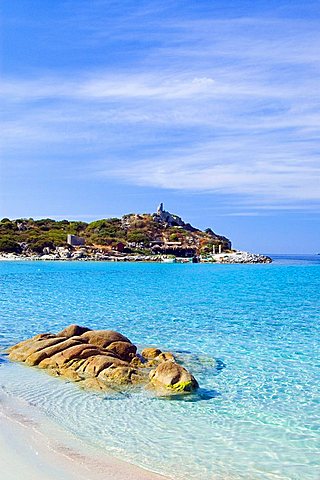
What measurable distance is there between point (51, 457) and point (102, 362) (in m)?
Answer: 5.83

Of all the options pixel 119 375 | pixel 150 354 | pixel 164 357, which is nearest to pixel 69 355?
pixel 119 375

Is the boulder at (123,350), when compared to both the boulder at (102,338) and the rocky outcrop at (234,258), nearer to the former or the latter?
the boulder at (102,338)

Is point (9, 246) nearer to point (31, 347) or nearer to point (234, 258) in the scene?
point (234, 258)

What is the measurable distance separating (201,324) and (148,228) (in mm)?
129792

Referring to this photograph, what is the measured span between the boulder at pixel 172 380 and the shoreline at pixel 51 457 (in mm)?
3240

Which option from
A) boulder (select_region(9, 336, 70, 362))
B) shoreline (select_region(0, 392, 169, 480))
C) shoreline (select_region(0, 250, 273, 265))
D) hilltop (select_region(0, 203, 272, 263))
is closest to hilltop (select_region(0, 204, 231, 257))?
hilltop (select_region(0, 203, 272, 263))

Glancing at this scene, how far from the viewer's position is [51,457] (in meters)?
7.52

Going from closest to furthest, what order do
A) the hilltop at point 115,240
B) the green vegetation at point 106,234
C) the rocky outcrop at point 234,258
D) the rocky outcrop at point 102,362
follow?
the rocky outcrop at point 102,362 → the hilltop at point 115,240 → the green vegetation at point 106,234 → the rocky outcrop at point 234,258

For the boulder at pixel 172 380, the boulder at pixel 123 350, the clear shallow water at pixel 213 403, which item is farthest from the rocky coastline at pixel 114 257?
the boulder at pixel 172 380

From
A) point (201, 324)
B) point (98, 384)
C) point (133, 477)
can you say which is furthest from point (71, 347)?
point (201, 324)

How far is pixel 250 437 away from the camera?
9.08 meters

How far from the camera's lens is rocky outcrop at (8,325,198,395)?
39.7 feet

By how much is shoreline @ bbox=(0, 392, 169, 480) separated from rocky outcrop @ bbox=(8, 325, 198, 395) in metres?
3.23

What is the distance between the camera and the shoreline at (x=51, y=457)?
22.8 feet
